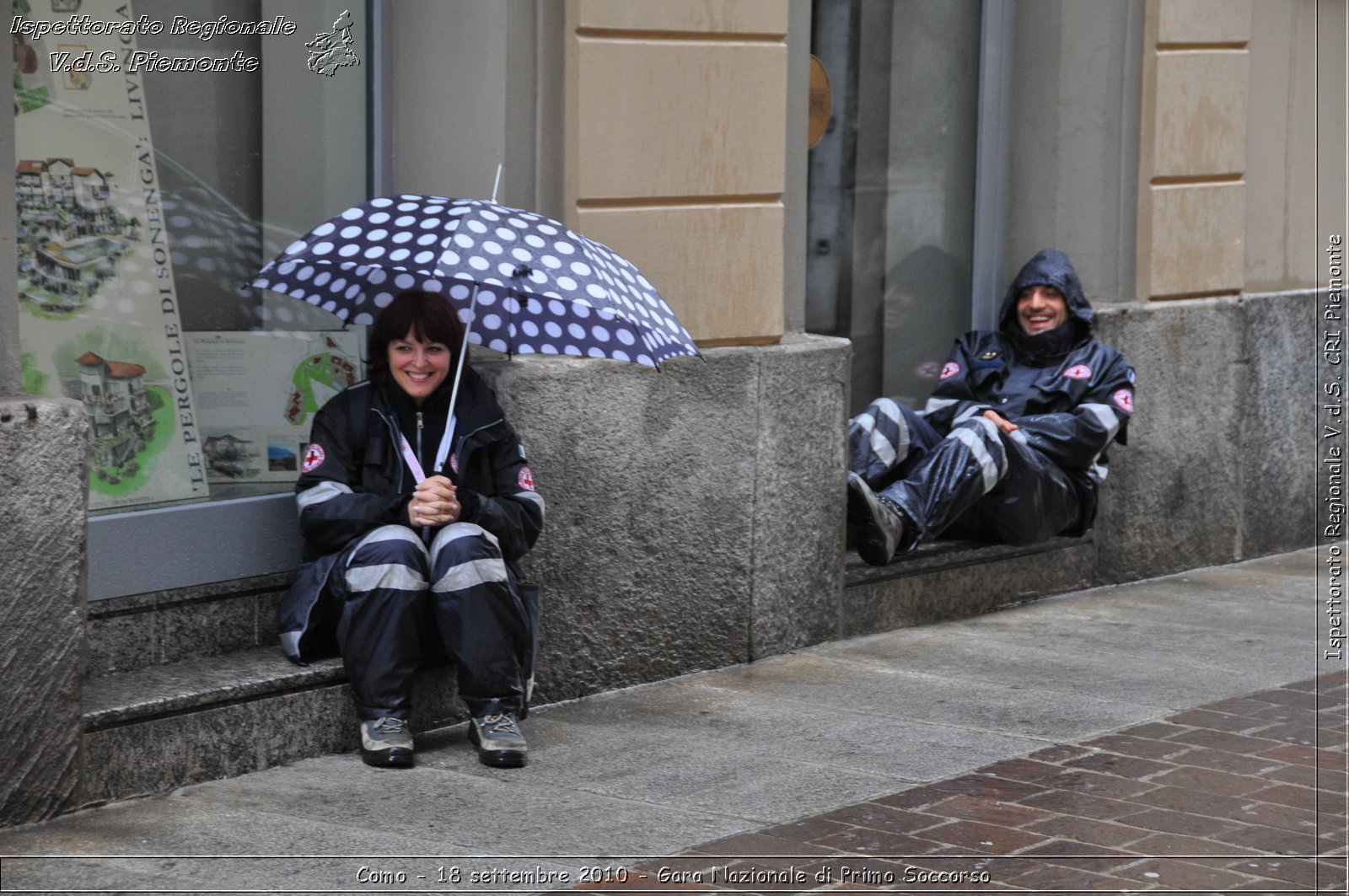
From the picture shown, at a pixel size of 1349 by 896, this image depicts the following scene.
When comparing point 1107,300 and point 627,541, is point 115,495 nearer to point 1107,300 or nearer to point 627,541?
point 627,541

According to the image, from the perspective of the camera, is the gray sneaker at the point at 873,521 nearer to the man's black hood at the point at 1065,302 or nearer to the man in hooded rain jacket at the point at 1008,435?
the man in hooded rain jacket at the point at 1008,435

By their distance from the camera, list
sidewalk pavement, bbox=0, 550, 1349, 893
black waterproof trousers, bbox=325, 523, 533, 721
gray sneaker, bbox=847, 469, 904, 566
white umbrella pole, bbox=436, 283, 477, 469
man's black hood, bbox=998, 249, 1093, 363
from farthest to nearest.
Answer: man's black hood, bbox=998, 249, 1093, 363 < gray sneaker, bbox=847, 469, 904, 566 < white umbrella pole, bbox=436, 283, 477, 469 < black waterproof trousers, bbox=325, 523, 533, 721 < sidewalk pavement, bbox=0, 550, 1349, 893

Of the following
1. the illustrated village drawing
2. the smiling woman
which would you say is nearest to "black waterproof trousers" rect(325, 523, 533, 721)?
the smiling woman

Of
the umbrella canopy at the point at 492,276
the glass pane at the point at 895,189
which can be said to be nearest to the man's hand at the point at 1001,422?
the glass pane at the point at 895,189

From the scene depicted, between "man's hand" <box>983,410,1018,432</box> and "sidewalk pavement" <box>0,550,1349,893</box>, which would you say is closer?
"sidewalk pavement" <box>0,550,1349,893</box>

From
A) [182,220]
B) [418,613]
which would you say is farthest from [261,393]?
[418,613]

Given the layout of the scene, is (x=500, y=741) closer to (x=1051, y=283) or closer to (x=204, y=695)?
(x=204, y=695)

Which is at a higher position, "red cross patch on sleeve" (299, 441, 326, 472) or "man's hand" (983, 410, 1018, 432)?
"man's hand" (983, 410, 1018, 432)

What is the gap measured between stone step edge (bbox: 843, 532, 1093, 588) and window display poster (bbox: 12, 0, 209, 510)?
259cm

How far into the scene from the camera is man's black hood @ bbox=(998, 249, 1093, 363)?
7547 mm

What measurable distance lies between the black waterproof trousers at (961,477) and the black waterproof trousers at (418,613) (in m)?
2.30

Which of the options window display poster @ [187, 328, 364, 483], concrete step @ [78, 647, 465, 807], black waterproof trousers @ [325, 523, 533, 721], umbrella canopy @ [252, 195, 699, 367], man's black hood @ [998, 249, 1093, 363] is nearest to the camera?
concrete step @ [78, 647, 465, 807]

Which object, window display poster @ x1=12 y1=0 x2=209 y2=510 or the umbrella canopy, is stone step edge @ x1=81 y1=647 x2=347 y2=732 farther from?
the umbrella canopy

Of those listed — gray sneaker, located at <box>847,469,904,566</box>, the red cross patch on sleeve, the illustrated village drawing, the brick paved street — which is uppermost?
the illustrated village drawing
